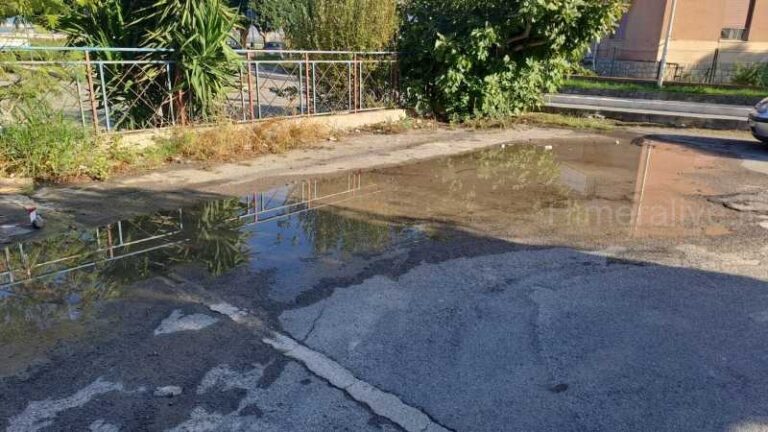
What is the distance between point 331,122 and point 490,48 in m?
4.35

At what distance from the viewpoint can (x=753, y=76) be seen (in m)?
22.5

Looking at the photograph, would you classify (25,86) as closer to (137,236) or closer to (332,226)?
(137,236)

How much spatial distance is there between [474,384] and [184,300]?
2210 millimetres

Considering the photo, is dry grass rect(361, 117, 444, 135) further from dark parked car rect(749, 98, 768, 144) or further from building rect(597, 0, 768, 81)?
building rect(597, 0, 768, 81)

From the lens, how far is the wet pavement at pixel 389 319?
2877 millimetres

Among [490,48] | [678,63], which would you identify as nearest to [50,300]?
[490,48]

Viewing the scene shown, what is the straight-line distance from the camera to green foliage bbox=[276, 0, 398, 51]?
1184 centimetres

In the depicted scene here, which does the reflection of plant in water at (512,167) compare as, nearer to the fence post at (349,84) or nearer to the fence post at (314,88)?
the fence post at (349,84)

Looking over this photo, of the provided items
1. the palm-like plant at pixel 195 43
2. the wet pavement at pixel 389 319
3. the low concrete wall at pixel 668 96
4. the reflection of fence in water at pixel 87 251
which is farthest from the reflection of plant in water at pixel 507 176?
the low concrete wall at pixel 668 96

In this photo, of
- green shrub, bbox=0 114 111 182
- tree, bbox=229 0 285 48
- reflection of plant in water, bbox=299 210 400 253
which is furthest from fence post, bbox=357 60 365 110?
reflection of plant in water, bbox=299 210 400 253

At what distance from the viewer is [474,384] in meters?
3.10

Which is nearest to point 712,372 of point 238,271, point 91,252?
point 238,271

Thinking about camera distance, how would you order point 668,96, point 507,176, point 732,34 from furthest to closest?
point 732,34 → point 668,96 → point 507,176

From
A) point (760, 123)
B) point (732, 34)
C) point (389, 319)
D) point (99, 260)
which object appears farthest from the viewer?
point (732, 34)
